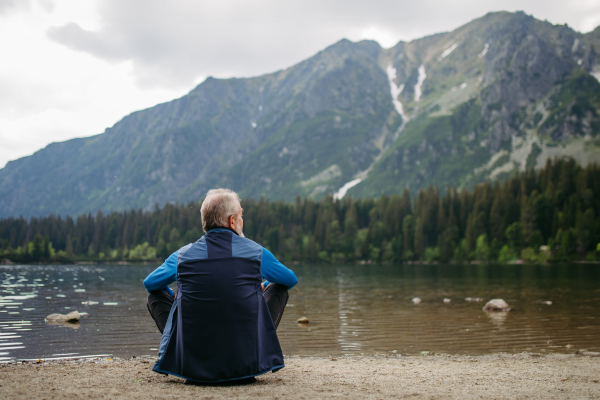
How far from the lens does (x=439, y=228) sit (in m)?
158

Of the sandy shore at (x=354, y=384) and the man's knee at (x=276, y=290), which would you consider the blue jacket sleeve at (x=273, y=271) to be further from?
the sandy shore at (x=354, y=384)

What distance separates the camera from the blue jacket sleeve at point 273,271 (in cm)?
754

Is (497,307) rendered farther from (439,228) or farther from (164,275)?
(439,228)

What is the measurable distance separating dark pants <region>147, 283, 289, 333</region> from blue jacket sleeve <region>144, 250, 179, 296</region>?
0.36m

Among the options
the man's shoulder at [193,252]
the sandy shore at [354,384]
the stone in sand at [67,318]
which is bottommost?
the stone in sand at [67,318]

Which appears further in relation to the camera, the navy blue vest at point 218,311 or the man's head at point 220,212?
the man's head at point 220,212

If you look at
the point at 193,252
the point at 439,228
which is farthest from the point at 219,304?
the point at 439,228

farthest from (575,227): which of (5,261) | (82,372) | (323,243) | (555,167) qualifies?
(5,261)

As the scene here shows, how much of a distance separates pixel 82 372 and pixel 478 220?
479 feet

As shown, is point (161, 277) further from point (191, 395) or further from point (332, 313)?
point (332, 313)

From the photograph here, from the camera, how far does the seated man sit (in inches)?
287

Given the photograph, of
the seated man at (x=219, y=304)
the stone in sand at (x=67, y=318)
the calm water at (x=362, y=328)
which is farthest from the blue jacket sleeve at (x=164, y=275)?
the stone in sand at (x=67, y=318)

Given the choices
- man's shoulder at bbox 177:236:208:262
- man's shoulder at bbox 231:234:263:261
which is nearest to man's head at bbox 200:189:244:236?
man's shoulder at bbox 231:234:263:261

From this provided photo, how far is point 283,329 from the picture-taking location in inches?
912
